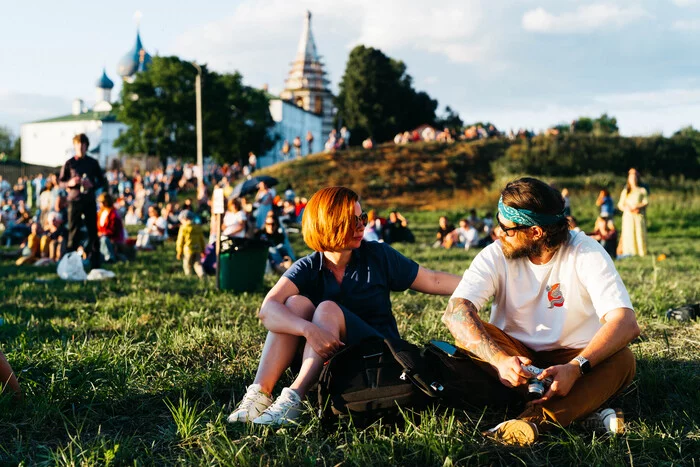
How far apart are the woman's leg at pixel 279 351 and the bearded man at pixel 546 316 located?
73cm

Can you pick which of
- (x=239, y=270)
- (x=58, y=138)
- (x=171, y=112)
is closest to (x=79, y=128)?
(x=58, y=138)

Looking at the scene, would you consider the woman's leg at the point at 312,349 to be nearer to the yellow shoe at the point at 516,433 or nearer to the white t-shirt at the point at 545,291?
the white t-shirt at the point at 545,291

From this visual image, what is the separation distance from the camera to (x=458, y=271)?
35.8ft

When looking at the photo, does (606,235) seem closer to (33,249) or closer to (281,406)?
(33,249)

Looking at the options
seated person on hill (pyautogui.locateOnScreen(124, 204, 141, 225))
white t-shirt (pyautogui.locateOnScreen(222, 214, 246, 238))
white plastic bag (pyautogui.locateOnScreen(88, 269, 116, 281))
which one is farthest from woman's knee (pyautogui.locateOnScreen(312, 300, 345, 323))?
seated person on hill (pyautogui.locateOnScreen(124, 204, 141, 225))

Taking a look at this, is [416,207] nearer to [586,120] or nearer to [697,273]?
[697,273]

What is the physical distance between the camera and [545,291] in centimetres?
350

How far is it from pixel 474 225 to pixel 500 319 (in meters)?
18.6

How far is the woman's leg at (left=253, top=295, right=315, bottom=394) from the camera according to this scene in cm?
370

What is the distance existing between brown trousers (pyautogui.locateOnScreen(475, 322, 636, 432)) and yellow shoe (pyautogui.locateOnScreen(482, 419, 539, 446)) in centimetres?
12

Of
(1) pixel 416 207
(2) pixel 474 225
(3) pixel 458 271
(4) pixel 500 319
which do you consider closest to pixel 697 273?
(3) pixel 458 271

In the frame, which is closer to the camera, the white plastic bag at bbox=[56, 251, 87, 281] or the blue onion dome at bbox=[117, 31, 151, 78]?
the white plastic bag at bbox=[56, 251, 87, 281]

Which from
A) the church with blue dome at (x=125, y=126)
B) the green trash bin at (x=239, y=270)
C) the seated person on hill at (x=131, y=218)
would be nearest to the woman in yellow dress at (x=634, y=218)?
the green trash bin at (x=239, y=270)

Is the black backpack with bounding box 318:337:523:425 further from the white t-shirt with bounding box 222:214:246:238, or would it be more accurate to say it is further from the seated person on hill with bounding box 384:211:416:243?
the seated person on hill with bounding box 384:211:416:243
